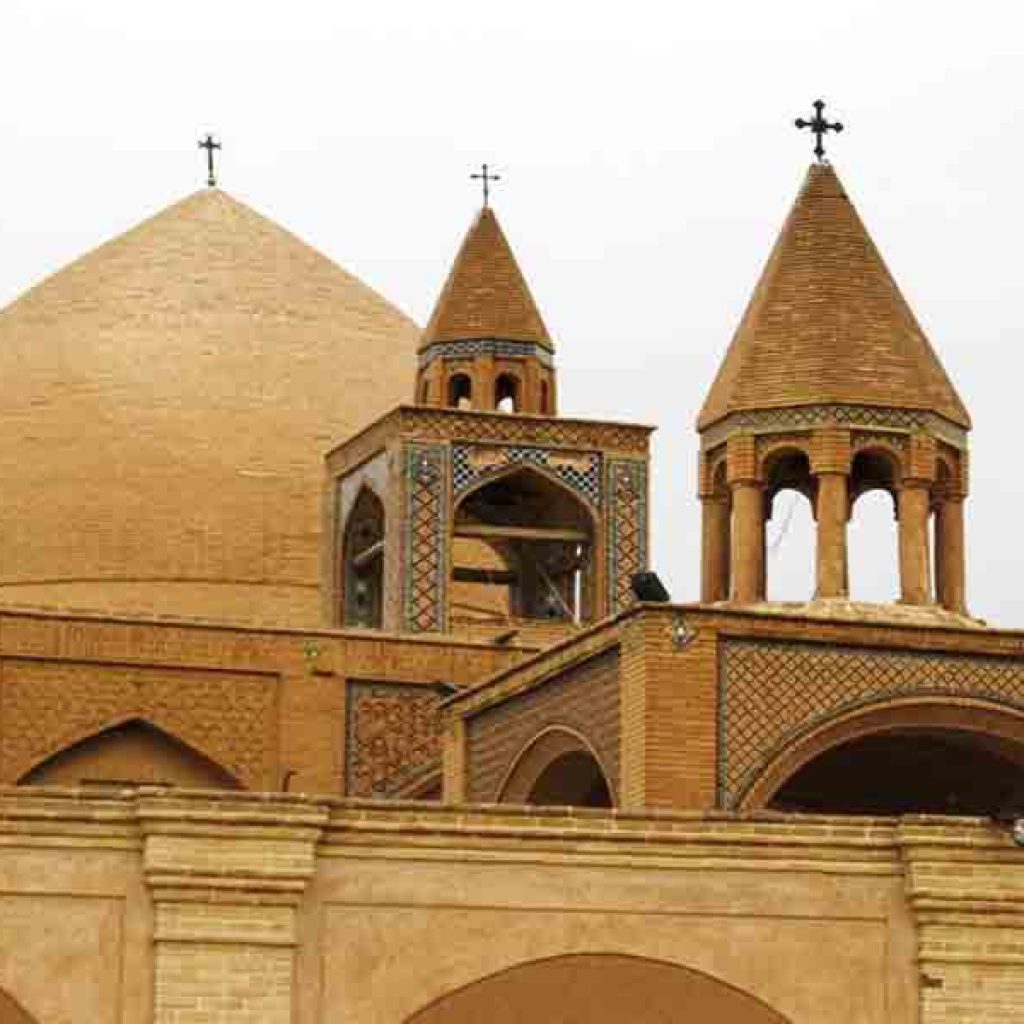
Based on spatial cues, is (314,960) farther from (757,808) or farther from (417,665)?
(417,665)

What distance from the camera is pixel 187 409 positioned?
102 feet

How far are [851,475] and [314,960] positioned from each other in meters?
7.30

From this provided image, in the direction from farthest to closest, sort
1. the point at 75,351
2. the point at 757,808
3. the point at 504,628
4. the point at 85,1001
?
the point at 75,351 → the point at 504,628 → the point at 757,808 → the point at 85,1001

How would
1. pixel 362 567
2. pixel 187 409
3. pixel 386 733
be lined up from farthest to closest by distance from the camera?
pixel 187 409
pixel 362 567
pixel 386 733

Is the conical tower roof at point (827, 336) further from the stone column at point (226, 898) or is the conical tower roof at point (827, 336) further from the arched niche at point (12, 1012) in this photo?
the arched niche at point (12, 1012)

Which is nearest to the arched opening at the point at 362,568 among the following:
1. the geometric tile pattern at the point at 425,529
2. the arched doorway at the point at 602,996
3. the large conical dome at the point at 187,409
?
the large conical dome at the point at 187,409

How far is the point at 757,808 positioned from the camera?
2017cm

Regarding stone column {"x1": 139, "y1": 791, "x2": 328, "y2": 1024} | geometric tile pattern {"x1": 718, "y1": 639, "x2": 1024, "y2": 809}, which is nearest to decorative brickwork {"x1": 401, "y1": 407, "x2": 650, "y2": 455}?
geometric tile pattern {"x1": 718, "y1": 639, "x2": 1024, "y2": 809}

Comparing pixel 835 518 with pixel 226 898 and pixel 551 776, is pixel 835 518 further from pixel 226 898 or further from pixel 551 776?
pixel 226 898

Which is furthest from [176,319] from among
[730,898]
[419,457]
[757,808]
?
[730,898]

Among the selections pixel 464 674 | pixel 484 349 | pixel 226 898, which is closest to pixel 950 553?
pixel 464 674

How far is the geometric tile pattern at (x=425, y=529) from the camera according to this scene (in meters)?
26.4

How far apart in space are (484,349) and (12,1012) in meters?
12.5

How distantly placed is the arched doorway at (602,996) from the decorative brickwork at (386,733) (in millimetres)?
8605
